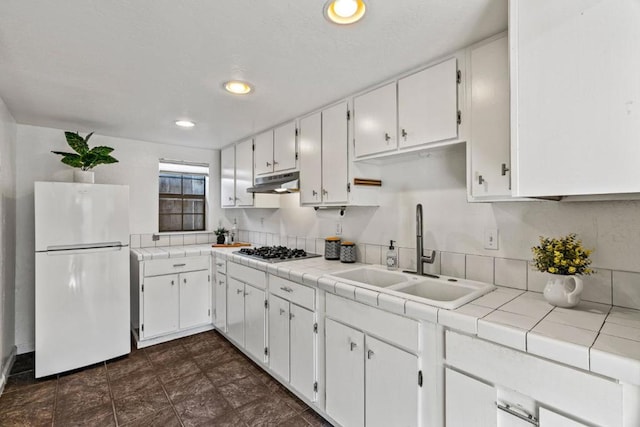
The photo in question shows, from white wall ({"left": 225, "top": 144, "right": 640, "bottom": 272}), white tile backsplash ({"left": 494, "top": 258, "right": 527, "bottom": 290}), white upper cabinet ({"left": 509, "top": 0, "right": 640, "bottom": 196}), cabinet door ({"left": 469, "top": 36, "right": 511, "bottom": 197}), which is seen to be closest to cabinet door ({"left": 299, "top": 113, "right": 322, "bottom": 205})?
white wall ({"left": 225, "top": 144, "right": 640, "bottom": 272})

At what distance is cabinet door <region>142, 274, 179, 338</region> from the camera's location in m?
2.99

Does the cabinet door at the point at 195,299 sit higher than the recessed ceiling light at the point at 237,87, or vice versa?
the recessed ceiling light at the point at 237,87

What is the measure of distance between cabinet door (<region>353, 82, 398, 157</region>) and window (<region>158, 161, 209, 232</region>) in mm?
2685

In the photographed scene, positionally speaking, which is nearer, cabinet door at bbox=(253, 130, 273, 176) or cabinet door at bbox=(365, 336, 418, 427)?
cabinet door at bbox=(365, 336, 418, 427)

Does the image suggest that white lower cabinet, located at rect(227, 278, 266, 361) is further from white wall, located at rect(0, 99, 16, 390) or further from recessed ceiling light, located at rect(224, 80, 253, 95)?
white wall, located at rect(0, 99, 16, 390)

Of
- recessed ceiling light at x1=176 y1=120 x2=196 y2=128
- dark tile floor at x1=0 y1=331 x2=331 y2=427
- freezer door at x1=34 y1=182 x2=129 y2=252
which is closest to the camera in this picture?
dark tile floor at x1=0 y1=331 x2=331 y2=427

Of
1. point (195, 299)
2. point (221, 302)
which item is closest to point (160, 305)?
point (195, 299)

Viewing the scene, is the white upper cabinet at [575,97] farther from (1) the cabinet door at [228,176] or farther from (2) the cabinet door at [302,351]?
(1) the cabinet door at [228,176]

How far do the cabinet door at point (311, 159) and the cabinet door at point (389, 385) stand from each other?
1291mm

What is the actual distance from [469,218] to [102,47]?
2.25 meters

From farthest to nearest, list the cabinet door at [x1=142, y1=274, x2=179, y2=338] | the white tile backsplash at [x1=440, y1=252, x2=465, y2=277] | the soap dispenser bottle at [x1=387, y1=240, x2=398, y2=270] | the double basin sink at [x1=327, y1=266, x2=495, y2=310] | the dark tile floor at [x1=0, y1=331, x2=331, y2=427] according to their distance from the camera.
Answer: the cabinet door at [x1=142, y1=274, x2=179, y2=338] < the soap dispenser bottle at [x1=387, y1=240, x2=398, y2=270] < the dark tile floor at [x1=0, y1=331, x2=331, y2=427] < the white tile backsplash at [x1=440, y1=252, x2=465, y2=277] < the double basin sink at [x1=327, y1=266, x2=495, y2=310]

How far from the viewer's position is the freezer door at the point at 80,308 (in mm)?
2428

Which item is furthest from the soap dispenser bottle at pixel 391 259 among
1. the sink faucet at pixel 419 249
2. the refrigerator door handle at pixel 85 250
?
the refrigerator door handle at pixel 85 250

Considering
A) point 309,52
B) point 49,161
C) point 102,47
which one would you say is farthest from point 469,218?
point 49,161
